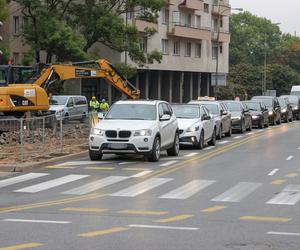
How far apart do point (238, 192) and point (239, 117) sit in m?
20.4

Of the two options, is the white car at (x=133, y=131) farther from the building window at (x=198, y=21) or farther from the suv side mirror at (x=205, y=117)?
the building window at (x=198, y=21)

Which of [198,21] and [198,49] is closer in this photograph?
[198,21]

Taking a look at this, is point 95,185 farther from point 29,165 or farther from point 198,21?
point 198,21

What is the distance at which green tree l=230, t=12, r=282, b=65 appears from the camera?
135 m

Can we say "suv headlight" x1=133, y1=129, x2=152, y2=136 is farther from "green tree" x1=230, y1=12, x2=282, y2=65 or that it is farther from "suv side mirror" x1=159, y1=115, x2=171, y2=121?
"green tree" x1=230, y1=12, x2=282, y2=65

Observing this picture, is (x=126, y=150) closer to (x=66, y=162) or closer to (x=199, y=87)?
(x=66, y=162)

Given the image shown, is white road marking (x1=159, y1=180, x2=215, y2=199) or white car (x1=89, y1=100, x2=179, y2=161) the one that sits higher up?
white car (x1=89, y1=100, x2=179, y2=161)

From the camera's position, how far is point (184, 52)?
7200 centimetres

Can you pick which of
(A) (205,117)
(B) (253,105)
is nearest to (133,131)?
(A) (205,117)

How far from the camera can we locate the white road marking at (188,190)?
12.8 m

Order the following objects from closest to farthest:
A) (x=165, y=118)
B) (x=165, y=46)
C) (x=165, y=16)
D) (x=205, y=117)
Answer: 1. (x=165, y=118)
2. (x=205, y=117)
3. (x=165, y=46)
4. (x=165, y=16)

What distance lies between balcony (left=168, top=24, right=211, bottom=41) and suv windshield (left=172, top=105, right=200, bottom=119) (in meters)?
42.9

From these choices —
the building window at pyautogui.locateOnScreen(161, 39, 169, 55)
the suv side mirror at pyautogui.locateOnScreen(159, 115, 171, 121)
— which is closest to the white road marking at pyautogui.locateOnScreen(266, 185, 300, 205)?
the suv side mirror at pyautogui.locateOnScreen(159, 115, 171, 121)

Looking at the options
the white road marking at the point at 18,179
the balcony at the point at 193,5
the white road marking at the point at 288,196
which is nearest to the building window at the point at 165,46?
the balcony at the point at 193,5
